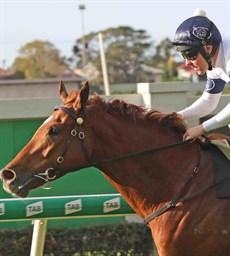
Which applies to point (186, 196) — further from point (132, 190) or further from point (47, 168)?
point (47, 168)

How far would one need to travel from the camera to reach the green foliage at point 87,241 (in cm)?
732

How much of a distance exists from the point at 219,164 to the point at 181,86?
4596 millimetres

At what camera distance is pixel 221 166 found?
480 cm

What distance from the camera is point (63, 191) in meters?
8.77

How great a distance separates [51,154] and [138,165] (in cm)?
54

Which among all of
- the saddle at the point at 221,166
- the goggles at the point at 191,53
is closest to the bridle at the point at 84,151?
the saddle at the point at 221,166

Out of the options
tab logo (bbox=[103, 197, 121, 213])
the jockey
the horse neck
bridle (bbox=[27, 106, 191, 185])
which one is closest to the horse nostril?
bridle (bbox=[27, 106, 191, 185])

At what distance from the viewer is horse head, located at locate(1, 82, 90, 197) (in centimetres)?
471

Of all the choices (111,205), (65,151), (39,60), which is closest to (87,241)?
(111,205)

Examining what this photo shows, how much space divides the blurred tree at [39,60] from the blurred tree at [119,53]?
2.73 m

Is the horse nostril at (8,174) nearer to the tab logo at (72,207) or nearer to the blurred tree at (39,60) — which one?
the tab logo at (72,207)

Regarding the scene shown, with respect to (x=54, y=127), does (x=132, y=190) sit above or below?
below

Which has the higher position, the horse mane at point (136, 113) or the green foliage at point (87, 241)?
the horse mane at point (136, 113)

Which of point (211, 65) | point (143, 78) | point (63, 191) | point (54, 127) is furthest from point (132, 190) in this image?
point (143, 78)
